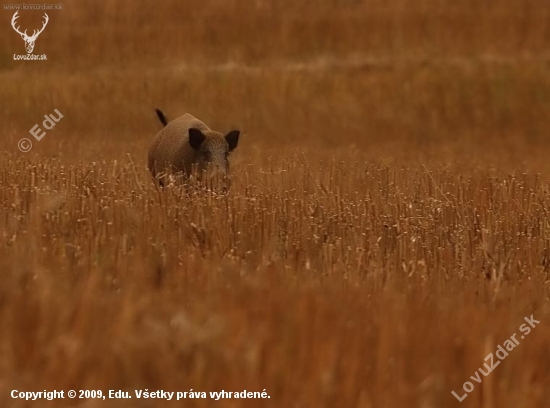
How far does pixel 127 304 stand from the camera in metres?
2.92

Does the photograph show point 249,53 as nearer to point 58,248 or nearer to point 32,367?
point 58,248

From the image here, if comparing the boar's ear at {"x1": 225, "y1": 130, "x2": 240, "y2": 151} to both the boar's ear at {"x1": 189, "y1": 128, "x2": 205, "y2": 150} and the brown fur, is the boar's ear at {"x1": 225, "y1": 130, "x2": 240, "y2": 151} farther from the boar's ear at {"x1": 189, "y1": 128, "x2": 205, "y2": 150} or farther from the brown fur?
the boar's ear at {"x1": 189, "y1": 128, "x2": 205, "y2": 150}

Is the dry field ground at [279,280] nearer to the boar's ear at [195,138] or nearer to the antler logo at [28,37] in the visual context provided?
the boar's ear at [195,138]

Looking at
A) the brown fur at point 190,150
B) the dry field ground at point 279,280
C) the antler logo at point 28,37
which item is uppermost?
the antler logo at point 28,37

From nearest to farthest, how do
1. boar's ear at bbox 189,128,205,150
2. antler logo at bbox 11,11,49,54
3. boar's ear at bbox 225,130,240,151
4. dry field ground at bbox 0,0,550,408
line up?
1. dry field ground at bbox 0,0,550,408
2. boar's ear at bbox 189,128,205,150
3. boar's ear at bbox 225,130,240,151
4. antler logo at bbox 11,11,49,54

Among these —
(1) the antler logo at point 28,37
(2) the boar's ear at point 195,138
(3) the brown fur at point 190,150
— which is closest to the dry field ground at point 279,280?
(3) the brown fur at point 190,150

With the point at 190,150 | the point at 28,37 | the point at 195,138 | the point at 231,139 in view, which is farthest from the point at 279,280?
the point at 28,37

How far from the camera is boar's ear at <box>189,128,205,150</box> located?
870cm

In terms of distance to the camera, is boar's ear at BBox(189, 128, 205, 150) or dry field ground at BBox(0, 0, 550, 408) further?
boar's ear at BBox(189, 128, 205, 150)

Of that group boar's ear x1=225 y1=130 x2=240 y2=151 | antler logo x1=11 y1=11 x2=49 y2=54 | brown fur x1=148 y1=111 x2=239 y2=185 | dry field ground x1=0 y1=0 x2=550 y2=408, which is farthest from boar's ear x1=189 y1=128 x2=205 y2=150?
antler logo x1=11 y1=11 x2=49 y2=54

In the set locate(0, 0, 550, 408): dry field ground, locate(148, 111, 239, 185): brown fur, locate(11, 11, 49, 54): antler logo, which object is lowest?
locate(0, 0, 550, 408): dry field ground

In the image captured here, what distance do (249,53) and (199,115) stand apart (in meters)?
3.21

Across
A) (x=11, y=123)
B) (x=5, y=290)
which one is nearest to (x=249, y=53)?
(x=11, y=123)

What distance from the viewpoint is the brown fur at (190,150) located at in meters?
8.78
